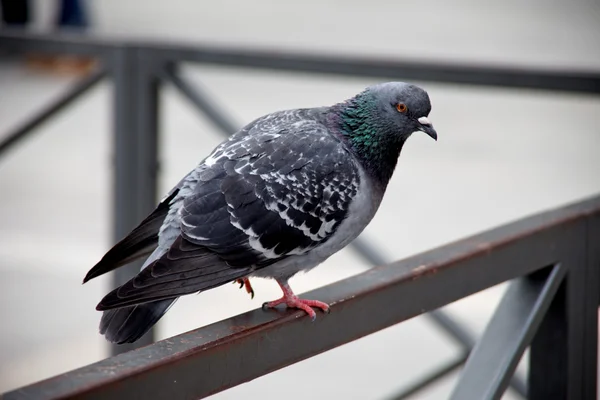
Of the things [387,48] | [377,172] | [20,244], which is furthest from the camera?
[387,48]

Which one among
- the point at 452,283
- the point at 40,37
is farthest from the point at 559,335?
the point at 40,37

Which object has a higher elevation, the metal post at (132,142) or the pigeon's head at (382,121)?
the metal post at (132,142)

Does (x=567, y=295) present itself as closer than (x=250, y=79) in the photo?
Yes

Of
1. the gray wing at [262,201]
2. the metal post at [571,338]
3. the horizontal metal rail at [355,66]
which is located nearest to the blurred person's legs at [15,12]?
the horizontal metal rail at [355,66]

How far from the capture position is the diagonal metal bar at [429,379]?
4.18 m

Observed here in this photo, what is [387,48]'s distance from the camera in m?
13.4

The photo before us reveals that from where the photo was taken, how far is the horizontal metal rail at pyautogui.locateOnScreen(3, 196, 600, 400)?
1.61m

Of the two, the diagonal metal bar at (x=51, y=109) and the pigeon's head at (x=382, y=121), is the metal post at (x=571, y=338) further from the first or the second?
the diagonal metal bar at (x=51, y=109)

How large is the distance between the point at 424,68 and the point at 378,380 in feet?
6.19

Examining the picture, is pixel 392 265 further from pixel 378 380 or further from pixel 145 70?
pixel 378 380

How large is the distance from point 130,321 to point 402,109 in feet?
2.97

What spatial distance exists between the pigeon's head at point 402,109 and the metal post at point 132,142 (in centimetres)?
208

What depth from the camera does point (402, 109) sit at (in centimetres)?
246

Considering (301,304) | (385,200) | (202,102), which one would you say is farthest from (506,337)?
(385,200)
